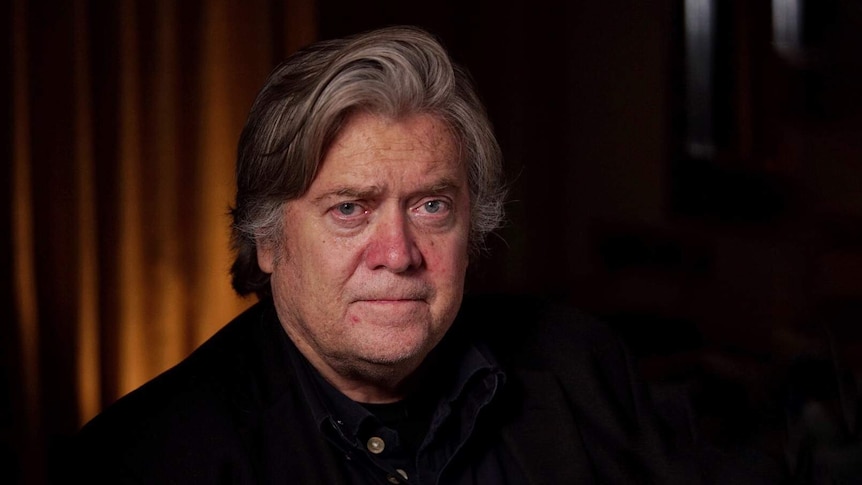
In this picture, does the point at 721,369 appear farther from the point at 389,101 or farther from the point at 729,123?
the point at 389,101

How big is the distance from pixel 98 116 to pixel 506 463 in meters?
1.07

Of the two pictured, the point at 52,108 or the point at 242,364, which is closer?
the point at 242,364

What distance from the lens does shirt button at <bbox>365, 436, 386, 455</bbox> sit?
152cm

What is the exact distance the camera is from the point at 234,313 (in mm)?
2342

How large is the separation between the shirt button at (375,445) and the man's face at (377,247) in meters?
0.09

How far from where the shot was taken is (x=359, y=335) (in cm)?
146

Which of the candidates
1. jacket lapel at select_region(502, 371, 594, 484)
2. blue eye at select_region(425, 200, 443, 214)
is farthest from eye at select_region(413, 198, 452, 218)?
jacket lapel at select_region(502, 371, 594, 484)

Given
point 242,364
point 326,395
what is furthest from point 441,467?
point 242,364

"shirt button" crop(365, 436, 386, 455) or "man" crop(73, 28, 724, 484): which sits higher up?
"man" crop(73, 28, 724, 484)

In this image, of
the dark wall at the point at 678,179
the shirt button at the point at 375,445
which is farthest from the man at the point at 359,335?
the dark wall at the point at 678,179

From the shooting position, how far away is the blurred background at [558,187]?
6.42 ft

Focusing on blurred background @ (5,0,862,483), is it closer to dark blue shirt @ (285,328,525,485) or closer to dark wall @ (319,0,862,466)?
dark wall @ (319,0,862,466)

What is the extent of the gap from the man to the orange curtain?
50 cm

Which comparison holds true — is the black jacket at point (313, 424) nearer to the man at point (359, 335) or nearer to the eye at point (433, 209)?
the man at point (359, 335)
